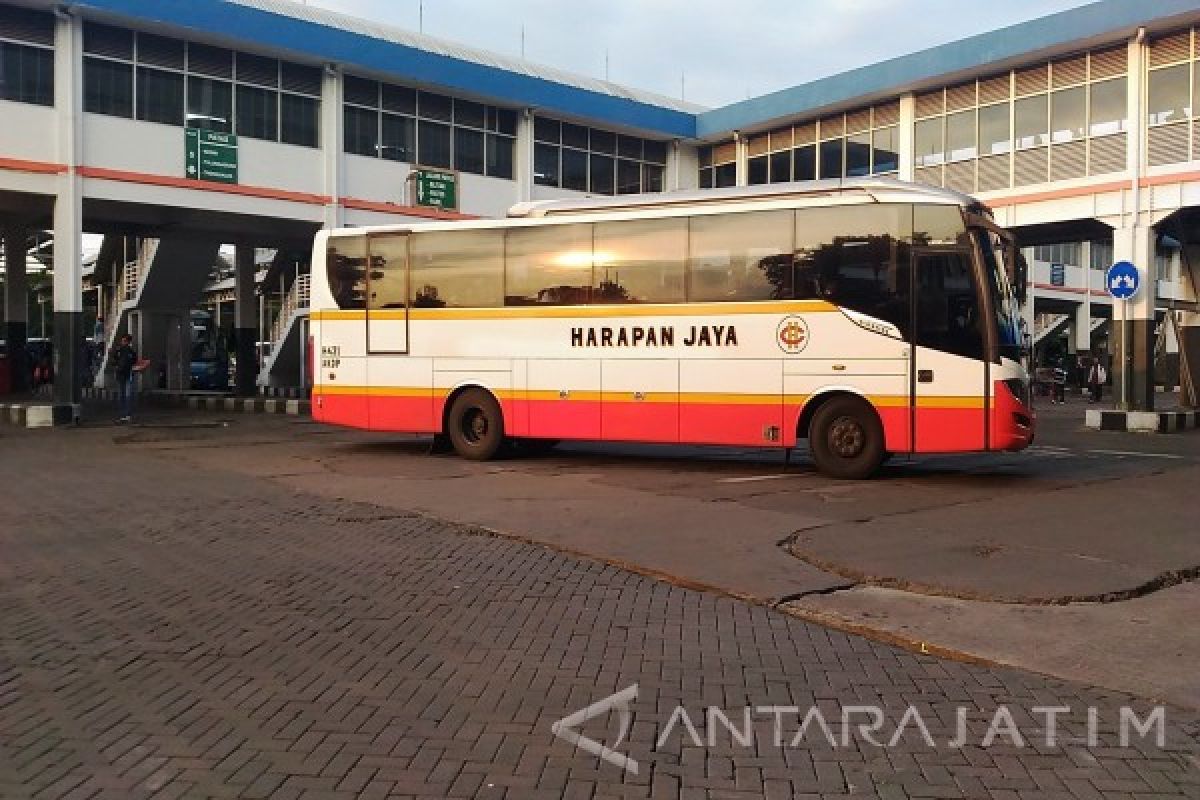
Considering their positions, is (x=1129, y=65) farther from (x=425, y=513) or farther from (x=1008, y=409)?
(x=425, y=513)

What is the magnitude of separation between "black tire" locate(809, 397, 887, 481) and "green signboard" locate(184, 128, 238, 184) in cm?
1675

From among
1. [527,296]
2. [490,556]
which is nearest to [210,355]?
[527,296]

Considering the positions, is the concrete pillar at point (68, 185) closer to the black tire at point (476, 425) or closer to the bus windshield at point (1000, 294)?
the black tire at point (476, 425)

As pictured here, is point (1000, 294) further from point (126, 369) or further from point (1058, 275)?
point (1058, 275)

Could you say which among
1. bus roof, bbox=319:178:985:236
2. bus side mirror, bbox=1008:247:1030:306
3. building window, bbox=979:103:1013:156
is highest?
building window, bbox=979:103:1013:156

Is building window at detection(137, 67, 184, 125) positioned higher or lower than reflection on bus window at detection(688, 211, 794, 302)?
higher

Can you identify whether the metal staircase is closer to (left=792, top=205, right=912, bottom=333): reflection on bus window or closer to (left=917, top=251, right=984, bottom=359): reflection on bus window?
(left=792, top=205, right=912, bottom=333): reflection on bus window

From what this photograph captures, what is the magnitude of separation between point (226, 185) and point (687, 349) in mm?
14838

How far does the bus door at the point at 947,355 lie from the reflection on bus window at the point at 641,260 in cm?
320

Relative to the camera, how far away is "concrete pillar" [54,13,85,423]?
2120cm

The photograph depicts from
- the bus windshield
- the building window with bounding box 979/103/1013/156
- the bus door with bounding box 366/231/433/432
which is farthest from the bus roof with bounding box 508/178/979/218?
the building window with bounding box 979/103/1013/156

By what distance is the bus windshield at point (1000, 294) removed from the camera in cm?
1215

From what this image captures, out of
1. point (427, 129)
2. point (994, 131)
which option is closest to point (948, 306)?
point (994, 131)

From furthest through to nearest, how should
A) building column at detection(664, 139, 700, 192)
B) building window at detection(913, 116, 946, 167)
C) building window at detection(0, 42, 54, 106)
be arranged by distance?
building column at detection(664, 139, 700, 192), building window at detection(913, 116, 946, 167), building window at detection(0, 42, 54, 106)
